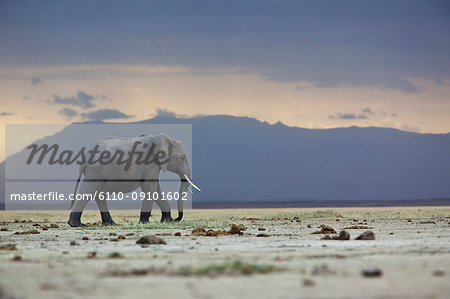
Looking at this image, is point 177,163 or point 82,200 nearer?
point 82,200

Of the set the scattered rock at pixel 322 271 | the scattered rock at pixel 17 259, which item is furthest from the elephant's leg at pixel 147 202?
the scattered rock at pixel 322 271

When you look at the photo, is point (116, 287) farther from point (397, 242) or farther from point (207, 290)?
point (397, 242)

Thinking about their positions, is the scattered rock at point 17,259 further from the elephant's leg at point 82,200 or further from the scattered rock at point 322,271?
the elephant's leg at point 82,200

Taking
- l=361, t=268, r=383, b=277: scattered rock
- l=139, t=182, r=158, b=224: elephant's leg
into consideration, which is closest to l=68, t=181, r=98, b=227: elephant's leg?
l=139, t=182, r=158, b=224: elephant's leg

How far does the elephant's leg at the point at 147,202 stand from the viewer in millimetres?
35906

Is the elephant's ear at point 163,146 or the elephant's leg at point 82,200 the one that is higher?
the elephant's ear at point 163,146

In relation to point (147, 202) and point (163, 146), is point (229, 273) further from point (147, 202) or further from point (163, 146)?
point (163, 146)

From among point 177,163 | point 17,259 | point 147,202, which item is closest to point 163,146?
point 177,163

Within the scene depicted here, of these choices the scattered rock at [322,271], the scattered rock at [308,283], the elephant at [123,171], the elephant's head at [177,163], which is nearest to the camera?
the scattered rock at [308,283]

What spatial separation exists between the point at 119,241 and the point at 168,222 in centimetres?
1357

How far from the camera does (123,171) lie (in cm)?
3566

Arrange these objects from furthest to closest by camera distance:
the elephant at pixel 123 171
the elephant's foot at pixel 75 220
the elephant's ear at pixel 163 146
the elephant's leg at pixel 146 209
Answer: the elephant's ear at pixel 163 146, the elephant's leg at pixel 146 209, the elephant at pixel 123 171, the elephant's foot at pixel 75 220

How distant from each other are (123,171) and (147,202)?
68.3 inches

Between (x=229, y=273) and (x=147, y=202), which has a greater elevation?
(x=147, y=202)
